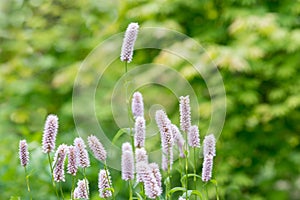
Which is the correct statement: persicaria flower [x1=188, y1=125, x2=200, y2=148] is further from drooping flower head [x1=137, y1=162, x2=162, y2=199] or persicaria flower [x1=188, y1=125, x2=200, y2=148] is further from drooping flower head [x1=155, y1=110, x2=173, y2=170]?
drooping flower head [x1=137, y1=162, x2=162, y2=199]

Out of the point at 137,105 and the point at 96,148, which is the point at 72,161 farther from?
the point at 137,105

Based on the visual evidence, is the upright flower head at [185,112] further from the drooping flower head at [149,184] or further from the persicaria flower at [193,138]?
the drooping flower head at [149,184]

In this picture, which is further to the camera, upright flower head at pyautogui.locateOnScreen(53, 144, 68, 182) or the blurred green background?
the blurred green background

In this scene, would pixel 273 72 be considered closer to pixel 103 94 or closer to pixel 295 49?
pixel 295 49

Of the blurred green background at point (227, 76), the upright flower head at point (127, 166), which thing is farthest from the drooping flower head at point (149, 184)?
the blurred green background at point (227, 76)

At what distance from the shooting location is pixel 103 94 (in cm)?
370

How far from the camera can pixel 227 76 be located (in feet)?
11.5

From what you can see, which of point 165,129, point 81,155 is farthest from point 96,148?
point 165,129

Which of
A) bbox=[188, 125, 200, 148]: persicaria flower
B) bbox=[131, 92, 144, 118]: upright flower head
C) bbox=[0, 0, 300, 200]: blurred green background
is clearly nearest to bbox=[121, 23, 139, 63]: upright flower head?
bbox=[131, 92, 144, 118]: upright flower head

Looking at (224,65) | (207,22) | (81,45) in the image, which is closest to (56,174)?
(224,65)

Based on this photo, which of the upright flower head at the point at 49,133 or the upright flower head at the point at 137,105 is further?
the upright flower head at the point at 137,105

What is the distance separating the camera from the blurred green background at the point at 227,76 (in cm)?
339

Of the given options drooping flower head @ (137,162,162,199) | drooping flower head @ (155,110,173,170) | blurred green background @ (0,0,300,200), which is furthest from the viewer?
blurred green background @ (0,0,300,200)

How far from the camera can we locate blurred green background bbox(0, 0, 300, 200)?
339 cm
